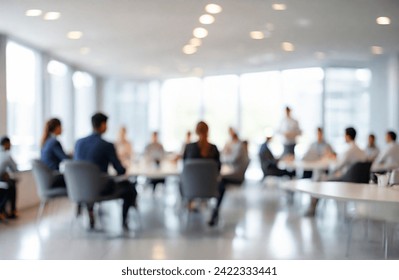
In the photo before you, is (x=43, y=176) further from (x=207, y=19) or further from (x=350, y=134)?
(x=350, y=134)

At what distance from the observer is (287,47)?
7371mm

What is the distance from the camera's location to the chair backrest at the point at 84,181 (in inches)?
223

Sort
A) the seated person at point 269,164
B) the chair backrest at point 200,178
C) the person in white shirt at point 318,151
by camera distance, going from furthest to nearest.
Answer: the person in white shirt at point 318,151 → the seated person at point 269,164 → the chair backrest at point 200,178

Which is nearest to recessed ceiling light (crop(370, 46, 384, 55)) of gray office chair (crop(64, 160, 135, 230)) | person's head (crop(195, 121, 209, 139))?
person's head (crop(195, 121, 209, 139))

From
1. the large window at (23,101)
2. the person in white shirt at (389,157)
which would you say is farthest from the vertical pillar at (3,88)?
the person in white shirt at (389,157)

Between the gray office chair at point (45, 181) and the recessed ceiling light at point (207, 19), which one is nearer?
the recessed ceiling light at point (207, 19)

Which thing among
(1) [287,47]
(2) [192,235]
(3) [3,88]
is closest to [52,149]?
(3) [3,88]

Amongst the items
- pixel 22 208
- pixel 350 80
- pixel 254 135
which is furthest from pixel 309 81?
pixel 22 208

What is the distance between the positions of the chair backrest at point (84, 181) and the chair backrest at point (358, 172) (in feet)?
9.54

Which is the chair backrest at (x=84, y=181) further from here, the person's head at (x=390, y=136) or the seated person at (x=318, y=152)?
the seated person at (x=318, y=152)

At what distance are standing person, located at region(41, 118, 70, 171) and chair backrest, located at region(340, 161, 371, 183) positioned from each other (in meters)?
3.58

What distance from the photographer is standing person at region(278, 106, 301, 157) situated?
9938 millimetres

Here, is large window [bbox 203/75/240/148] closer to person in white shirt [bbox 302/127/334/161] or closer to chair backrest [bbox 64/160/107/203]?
person in white shirt [bbox 302/127/334/161]

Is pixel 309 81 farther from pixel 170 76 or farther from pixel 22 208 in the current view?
pixel 22 208
